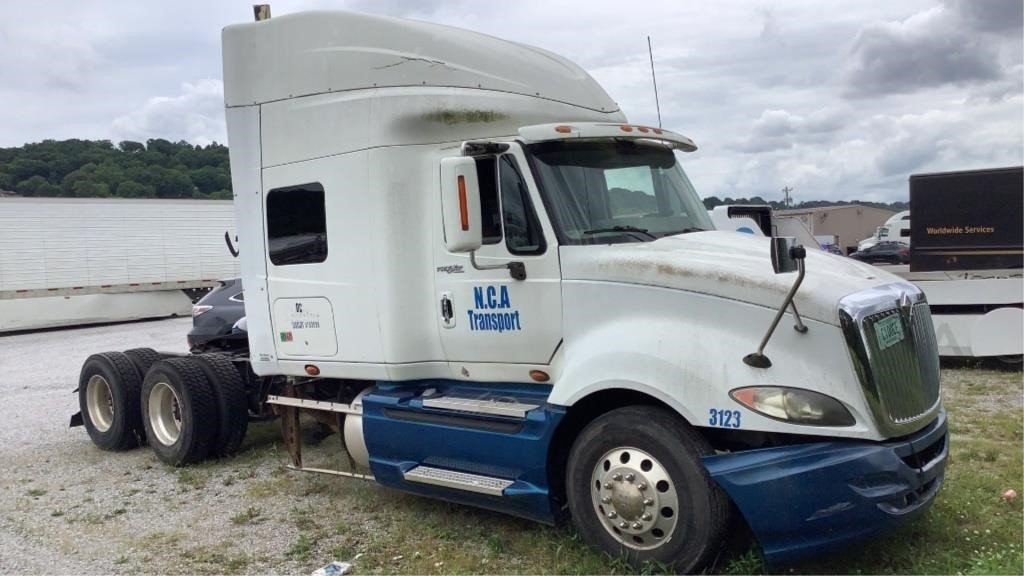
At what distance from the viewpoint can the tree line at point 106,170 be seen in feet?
102

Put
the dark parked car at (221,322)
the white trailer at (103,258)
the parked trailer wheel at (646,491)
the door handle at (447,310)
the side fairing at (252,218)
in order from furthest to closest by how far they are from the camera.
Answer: the white trailer at (103,258), the dark parked car at (221,322), the side fairing at (252,218), the door handle at (447,310), the parked trailer wheel at (646,491)

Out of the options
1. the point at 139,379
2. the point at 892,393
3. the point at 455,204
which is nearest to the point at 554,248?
the point at 455,204

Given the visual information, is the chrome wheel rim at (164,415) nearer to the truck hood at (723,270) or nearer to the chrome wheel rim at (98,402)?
the chrome wheel rim at (98,402)

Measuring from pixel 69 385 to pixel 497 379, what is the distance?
982 cm

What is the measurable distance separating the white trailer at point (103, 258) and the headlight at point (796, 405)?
2193cm

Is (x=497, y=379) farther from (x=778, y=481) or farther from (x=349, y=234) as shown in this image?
(x=778, y=481)

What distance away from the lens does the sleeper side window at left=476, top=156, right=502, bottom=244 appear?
530 cm

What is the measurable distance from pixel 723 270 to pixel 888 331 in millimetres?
903

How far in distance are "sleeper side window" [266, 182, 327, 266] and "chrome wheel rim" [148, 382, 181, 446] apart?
238 cm

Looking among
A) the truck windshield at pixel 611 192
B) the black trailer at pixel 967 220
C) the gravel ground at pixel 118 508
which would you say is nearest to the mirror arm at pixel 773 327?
the truck windshield at pixel 611 192

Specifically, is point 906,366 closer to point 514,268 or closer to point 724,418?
point 724,418

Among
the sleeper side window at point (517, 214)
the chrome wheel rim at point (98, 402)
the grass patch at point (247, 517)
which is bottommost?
the grass patch at point (247, 517)

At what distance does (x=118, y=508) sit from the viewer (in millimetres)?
6637

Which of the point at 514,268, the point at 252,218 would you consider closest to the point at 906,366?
the point at 514,268
